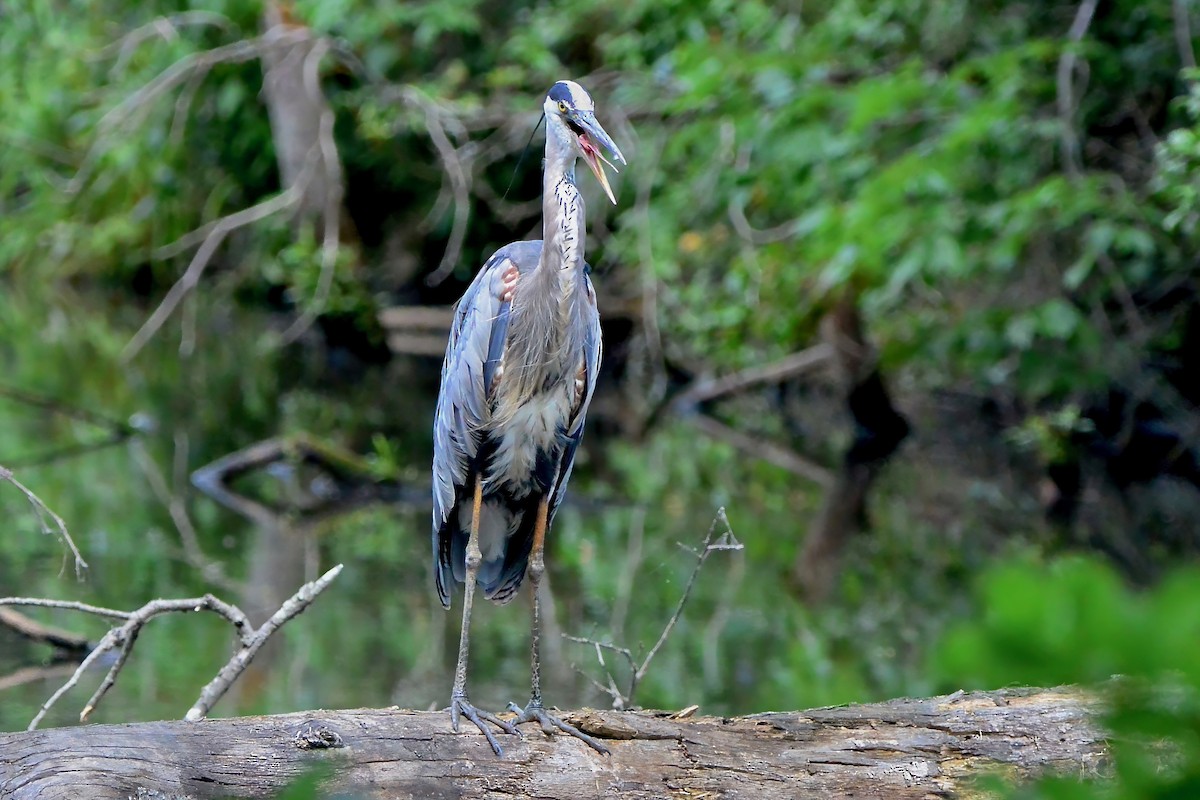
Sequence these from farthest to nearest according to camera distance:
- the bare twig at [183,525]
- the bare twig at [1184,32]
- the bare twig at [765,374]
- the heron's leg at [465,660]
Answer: the bare twig at [765,374] → the bare twig at [1184,32] → the bare twig at [183,525] → the heron's leg at [465,660]

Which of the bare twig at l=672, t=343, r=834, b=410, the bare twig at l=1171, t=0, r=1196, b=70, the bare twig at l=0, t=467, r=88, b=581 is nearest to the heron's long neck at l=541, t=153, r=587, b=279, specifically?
the bare twig at l=0, t=467, r=88, b=581

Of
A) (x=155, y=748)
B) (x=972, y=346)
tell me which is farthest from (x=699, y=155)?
(x=155, y=748)

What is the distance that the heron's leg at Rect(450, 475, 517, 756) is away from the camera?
10.00 feet

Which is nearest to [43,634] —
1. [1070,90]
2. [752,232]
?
[1070,90]

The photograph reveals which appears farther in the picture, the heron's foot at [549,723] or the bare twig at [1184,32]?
the bare twig at [1184,32]

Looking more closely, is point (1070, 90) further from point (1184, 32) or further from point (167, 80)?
point (167, 80)

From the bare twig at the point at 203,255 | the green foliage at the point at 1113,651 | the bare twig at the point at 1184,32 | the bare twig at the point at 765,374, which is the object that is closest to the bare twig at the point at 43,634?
the green foliage at the point at 1113,651

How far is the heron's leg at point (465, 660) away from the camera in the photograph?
3.05 m

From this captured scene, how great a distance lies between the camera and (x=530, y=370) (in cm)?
378

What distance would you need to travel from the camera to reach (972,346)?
10180 mm

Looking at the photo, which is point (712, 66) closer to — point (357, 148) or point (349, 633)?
point (349, 633)

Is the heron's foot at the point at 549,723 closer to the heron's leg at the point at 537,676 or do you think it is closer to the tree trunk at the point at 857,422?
the heron's leg at the point at 537,676

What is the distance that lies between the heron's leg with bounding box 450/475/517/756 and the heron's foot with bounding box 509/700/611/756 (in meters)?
0.08

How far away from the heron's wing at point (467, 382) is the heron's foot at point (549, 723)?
32.6 inches
